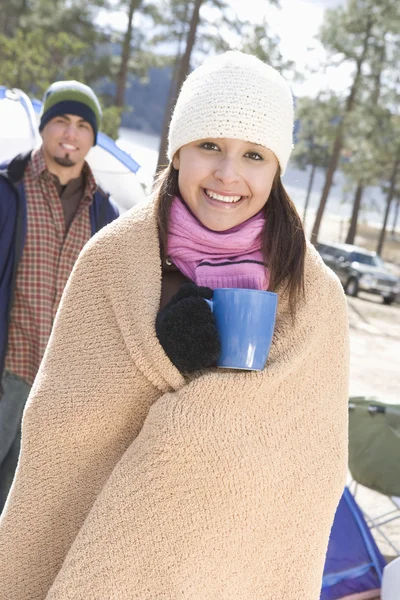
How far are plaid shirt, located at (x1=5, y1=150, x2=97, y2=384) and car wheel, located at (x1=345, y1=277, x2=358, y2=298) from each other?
17.8m

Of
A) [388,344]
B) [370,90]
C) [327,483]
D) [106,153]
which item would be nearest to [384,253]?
[370,90]

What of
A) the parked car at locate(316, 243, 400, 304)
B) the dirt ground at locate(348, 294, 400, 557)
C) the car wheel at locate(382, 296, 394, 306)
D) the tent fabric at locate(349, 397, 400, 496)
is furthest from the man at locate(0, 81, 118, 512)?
the car wheel at locate(382, 296, 394, 306)

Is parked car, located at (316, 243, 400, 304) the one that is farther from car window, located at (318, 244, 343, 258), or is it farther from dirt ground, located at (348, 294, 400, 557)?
dirt ground, located at (348, 294, 400, 557)

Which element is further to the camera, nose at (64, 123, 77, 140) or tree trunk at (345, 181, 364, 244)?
tree trunk at (345, 181, 364, 244)

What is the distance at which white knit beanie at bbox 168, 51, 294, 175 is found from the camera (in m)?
1.64

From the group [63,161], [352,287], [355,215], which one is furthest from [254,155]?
[355,215]

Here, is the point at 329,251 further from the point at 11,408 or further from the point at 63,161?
the point at 11,408

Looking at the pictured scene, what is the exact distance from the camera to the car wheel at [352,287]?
67.0ft

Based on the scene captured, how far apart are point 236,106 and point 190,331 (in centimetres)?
55

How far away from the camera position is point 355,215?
30734 millimetres

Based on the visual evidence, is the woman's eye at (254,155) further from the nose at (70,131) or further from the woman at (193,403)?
the nose at (70,131)

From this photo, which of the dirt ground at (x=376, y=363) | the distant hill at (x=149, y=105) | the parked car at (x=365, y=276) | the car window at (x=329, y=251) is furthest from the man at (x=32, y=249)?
the distant hill at (x=149, y=105)

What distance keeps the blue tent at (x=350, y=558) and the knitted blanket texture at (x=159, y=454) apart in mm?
1844

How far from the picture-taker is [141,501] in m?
1.53
